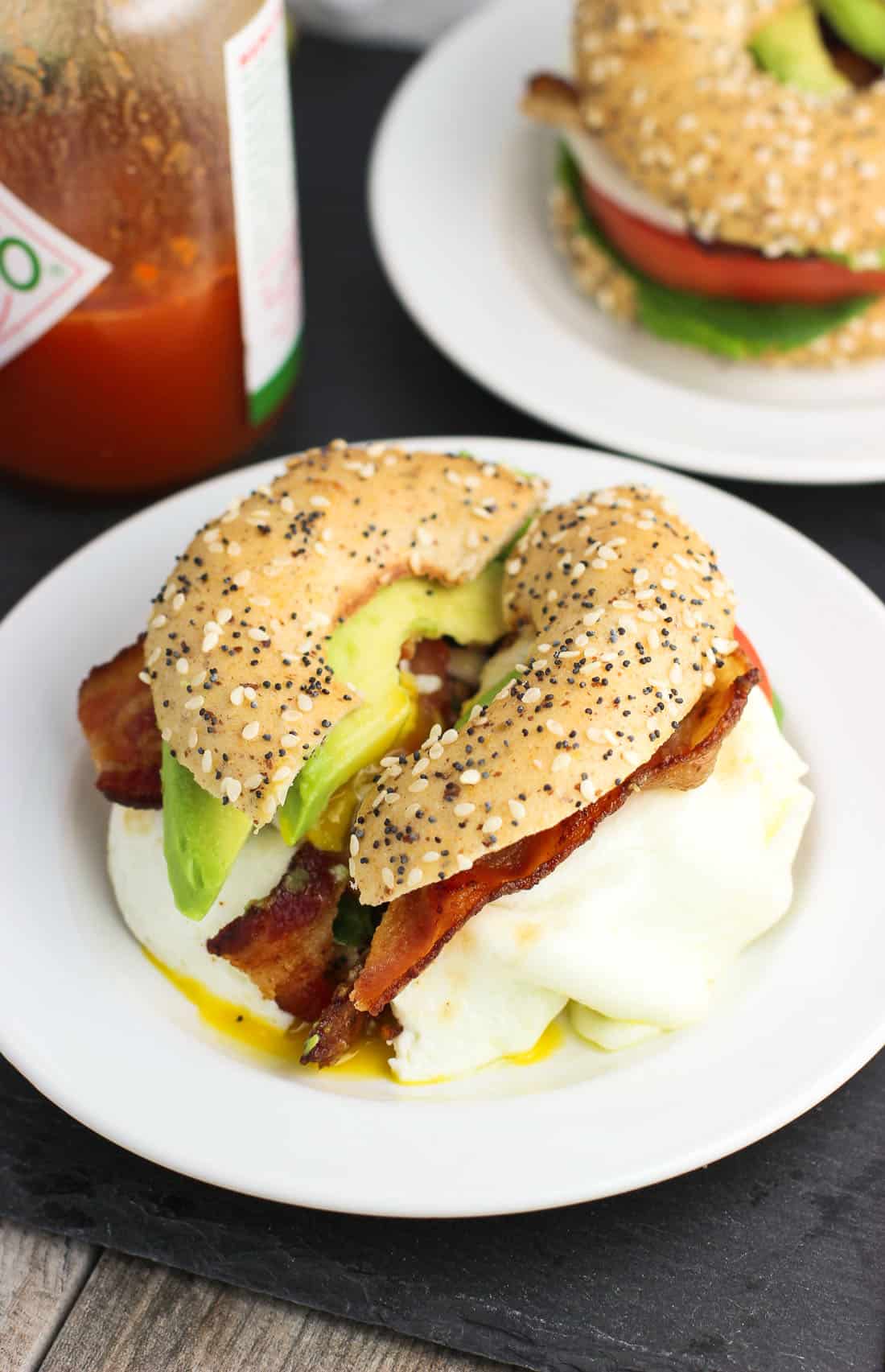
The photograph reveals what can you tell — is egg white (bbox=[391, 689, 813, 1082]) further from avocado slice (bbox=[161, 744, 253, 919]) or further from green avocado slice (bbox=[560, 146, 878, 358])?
green avocado slice (bbox=[560, 146, 878, 358])

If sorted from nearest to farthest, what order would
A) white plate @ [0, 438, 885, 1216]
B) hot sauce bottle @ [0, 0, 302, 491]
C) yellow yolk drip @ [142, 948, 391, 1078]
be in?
white plate @ [0, 438, 885, 1216]
yellow yolk drip @ [142, 948, 391, 1078]
hot sauce bottle @ [0, 0, 302, 491]

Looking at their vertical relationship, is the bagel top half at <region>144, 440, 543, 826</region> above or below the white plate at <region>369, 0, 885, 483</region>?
above

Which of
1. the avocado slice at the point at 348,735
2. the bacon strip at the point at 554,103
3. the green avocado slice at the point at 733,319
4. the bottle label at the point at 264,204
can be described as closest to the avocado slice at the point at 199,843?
the avocado slice at the point at 348,735

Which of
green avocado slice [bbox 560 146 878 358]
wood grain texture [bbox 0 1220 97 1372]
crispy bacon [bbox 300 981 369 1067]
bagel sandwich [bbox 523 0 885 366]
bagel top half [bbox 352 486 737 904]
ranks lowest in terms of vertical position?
green avocado slice [bbox 560 146 878 358]

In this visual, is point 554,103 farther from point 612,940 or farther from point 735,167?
point 612,940

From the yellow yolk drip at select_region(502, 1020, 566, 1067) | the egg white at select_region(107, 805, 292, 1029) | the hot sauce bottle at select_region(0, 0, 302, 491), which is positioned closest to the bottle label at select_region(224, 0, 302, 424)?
the hot sauce bottle at select_region(0, 0, 302, 491)

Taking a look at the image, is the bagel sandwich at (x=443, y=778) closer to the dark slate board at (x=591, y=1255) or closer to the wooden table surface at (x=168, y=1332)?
the dark slate board at (x=591, y=1255)

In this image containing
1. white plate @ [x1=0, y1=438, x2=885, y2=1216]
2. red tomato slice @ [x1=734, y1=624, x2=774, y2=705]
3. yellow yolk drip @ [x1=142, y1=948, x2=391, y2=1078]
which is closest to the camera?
white plate @ [x1=0, y1=438, x2=885, y2=1216]
